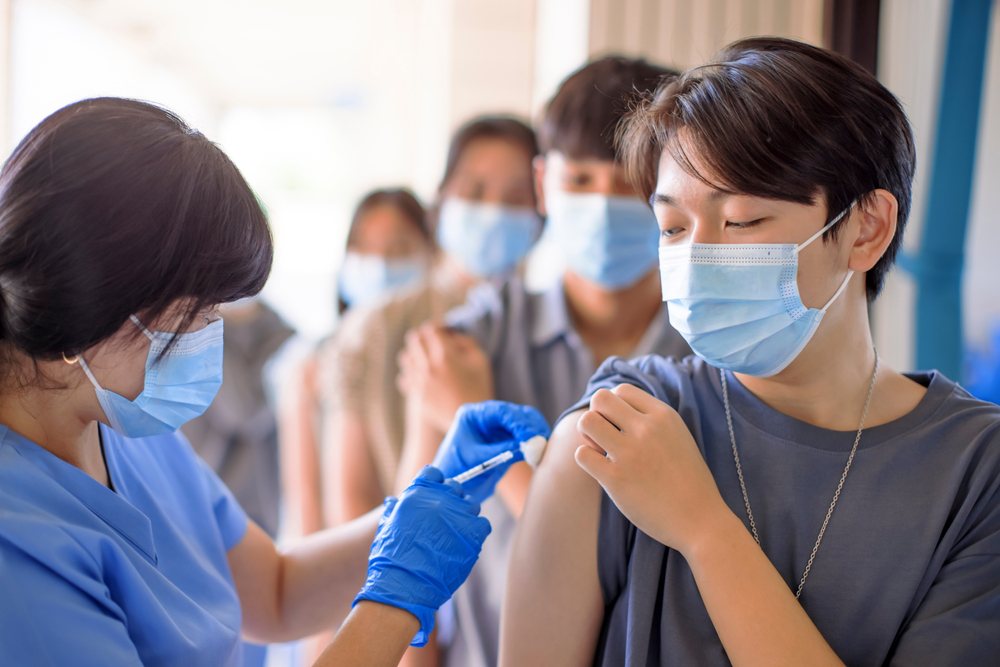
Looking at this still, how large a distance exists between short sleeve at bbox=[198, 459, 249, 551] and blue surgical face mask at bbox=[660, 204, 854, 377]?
83 centimetres

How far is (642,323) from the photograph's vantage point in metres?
1.68

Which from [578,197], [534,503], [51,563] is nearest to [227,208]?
[51,563]

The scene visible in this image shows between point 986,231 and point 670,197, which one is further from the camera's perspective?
point 986,231

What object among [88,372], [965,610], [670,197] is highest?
[670,197]

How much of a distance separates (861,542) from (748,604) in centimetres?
20

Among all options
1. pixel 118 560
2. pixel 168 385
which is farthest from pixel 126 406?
pixel 118 560

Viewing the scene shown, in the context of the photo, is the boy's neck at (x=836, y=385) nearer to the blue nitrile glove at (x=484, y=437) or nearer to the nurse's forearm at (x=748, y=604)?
the nurse's forearm at (x=748, y=604)

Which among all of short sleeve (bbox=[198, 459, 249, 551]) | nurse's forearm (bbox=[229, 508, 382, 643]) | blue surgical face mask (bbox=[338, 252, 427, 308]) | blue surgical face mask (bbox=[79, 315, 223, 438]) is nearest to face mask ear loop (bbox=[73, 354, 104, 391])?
blue surgical face mask (bbox=[79, 315, 223, 438])

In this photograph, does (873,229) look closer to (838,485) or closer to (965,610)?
(838,485)

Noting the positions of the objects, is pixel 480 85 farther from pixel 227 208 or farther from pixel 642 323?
pixel 227 208

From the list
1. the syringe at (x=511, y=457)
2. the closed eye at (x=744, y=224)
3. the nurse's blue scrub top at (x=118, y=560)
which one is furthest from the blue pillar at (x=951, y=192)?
the nurse's blue scrub top at (x=118, y=560)

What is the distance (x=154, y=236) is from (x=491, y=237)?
1.52 m

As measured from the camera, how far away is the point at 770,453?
94 centimetres

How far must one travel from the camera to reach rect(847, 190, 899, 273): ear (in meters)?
0.94
